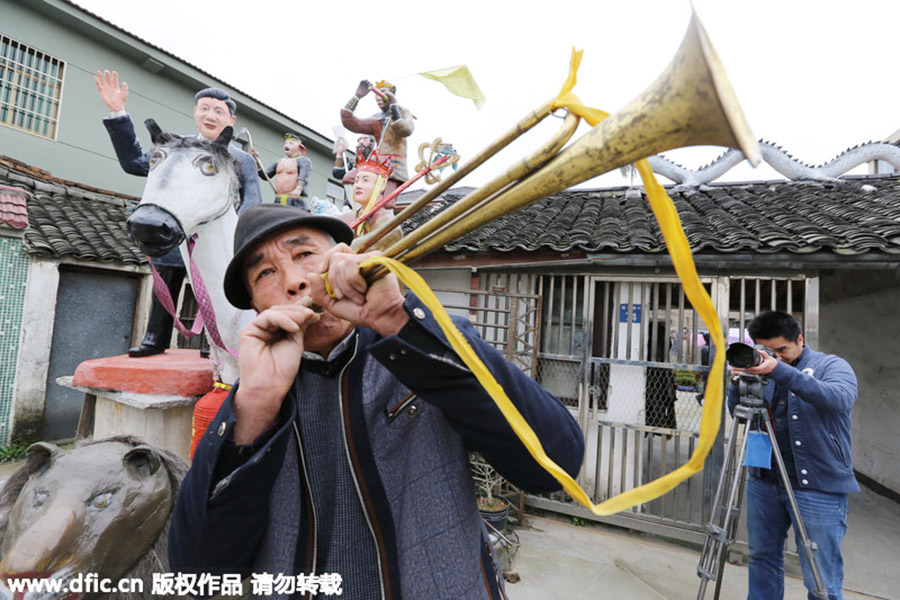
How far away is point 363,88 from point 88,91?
30.8ft

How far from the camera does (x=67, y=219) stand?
7750mm

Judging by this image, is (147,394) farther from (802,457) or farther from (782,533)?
(782,533)

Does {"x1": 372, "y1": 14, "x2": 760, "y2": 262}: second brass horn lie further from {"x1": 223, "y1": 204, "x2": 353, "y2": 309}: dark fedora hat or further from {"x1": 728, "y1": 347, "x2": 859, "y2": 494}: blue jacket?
{"x1": 728, "y1": 347, "x2": 859, "y2": 494}: blue jacket

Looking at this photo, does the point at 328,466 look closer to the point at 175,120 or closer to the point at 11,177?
the point at 11,177

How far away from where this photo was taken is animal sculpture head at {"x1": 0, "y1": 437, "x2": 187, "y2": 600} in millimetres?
1322

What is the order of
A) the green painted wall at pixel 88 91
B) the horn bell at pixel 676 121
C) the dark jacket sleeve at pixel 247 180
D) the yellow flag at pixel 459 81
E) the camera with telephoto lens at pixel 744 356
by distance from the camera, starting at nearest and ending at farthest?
1. the horn bell at pixel 676 121
2. the dark jacket sleeve at pixel 247 180
3. the yellow flag at pixel 459 81
4. the camera with telephoto lens at pixel 744 356
5. the green painted wall at pixel 88 91

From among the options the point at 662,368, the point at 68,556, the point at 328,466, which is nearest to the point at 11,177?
the point at 68,556

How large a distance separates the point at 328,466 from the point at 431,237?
0.77 m

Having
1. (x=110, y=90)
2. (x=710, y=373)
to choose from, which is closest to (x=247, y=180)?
(x=110, y=90)

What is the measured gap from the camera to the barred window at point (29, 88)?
7.68 m

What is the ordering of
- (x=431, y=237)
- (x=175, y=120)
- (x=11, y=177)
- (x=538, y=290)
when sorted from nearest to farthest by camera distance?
→ 1. (x=431, y=237)
2. (x=538, y=290)
3. (x=11, y=177)
4. (x=175, y=120)

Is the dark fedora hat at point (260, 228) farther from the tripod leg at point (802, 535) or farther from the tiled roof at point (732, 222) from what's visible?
the tripod leg at point (802, 535)

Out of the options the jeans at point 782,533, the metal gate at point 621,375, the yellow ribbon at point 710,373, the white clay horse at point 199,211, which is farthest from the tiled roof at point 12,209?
the jeans at point 782,533

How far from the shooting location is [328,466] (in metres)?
1.26
